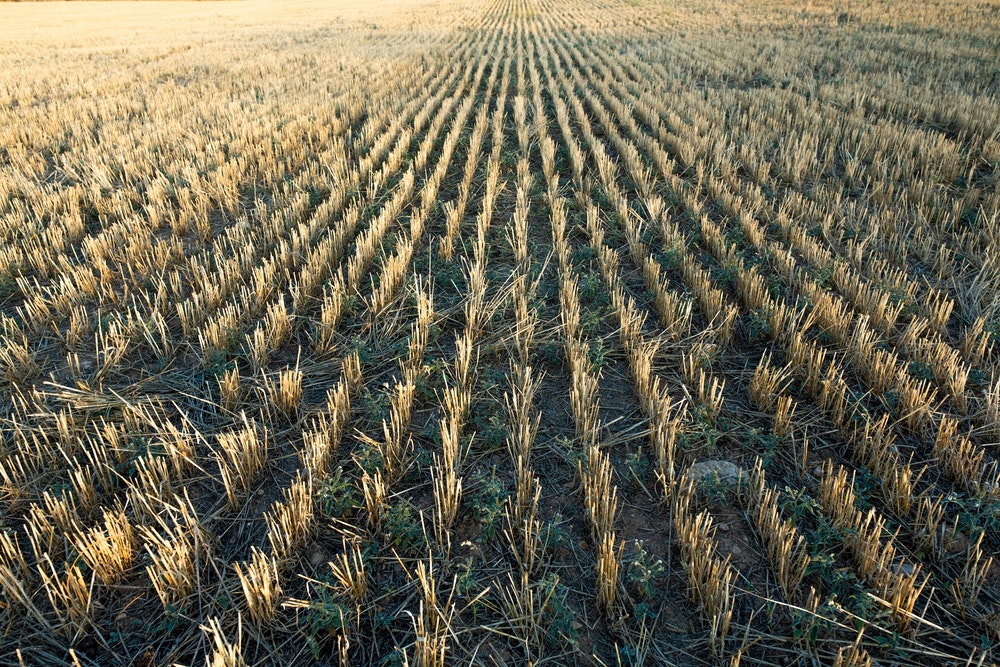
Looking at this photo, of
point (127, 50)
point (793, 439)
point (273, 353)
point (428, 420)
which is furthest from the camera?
point (127, 50)

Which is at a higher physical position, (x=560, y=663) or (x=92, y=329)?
(x=92, y=329)

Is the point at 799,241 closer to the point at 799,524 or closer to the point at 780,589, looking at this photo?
the point at 799,524

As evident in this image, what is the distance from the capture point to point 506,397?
3160mm

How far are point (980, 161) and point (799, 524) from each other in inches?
258

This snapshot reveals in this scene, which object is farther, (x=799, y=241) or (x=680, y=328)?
(x=799, y=241)

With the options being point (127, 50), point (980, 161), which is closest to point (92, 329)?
point (980, 161)

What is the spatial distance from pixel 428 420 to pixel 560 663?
1.51 metres

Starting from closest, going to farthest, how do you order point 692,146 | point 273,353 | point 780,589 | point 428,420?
point 780,589
point 428,420
point 273,353
point 692,146

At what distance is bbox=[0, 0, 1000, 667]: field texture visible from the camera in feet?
7.18

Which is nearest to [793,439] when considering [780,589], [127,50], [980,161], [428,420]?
[780,589]

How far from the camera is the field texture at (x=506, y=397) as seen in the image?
2.19 m

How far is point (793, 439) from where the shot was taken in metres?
2.99

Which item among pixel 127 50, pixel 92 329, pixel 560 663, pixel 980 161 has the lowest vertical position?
pixel 560 663

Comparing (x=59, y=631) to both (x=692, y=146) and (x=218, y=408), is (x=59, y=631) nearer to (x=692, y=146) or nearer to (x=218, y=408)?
(x=218, y=408)
